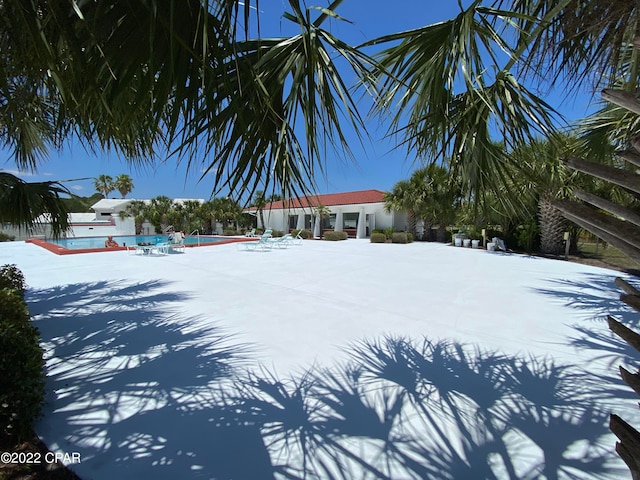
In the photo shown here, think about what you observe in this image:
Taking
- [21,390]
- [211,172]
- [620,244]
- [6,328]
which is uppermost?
[211,172]

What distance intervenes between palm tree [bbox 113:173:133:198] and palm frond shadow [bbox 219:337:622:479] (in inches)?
2382

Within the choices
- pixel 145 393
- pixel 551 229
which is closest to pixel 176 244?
pixel 145 393

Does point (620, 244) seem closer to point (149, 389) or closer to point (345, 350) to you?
point (345, 350)

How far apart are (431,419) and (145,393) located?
2.83 meters

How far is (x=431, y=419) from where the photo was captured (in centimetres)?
281

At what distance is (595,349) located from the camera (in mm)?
4211

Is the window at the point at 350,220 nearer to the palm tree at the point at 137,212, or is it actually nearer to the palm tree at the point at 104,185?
the palm tree at the point at 137,212

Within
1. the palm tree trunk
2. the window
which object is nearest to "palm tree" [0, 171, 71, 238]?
the palm tree trunk

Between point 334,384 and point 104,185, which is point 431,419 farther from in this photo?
point 104,185

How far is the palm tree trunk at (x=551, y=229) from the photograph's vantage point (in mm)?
15055

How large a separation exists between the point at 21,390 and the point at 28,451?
47 centimetres

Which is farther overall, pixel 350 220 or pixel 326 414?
pixel 350 220

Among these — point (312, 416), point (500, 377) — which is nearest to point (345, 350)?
point (312, 416)

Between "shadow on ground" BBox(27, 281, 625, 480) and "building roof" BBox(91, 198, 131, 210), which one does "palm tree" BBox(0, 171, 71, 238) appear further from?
"building roof" BBox(91, 198, 131, 210)
